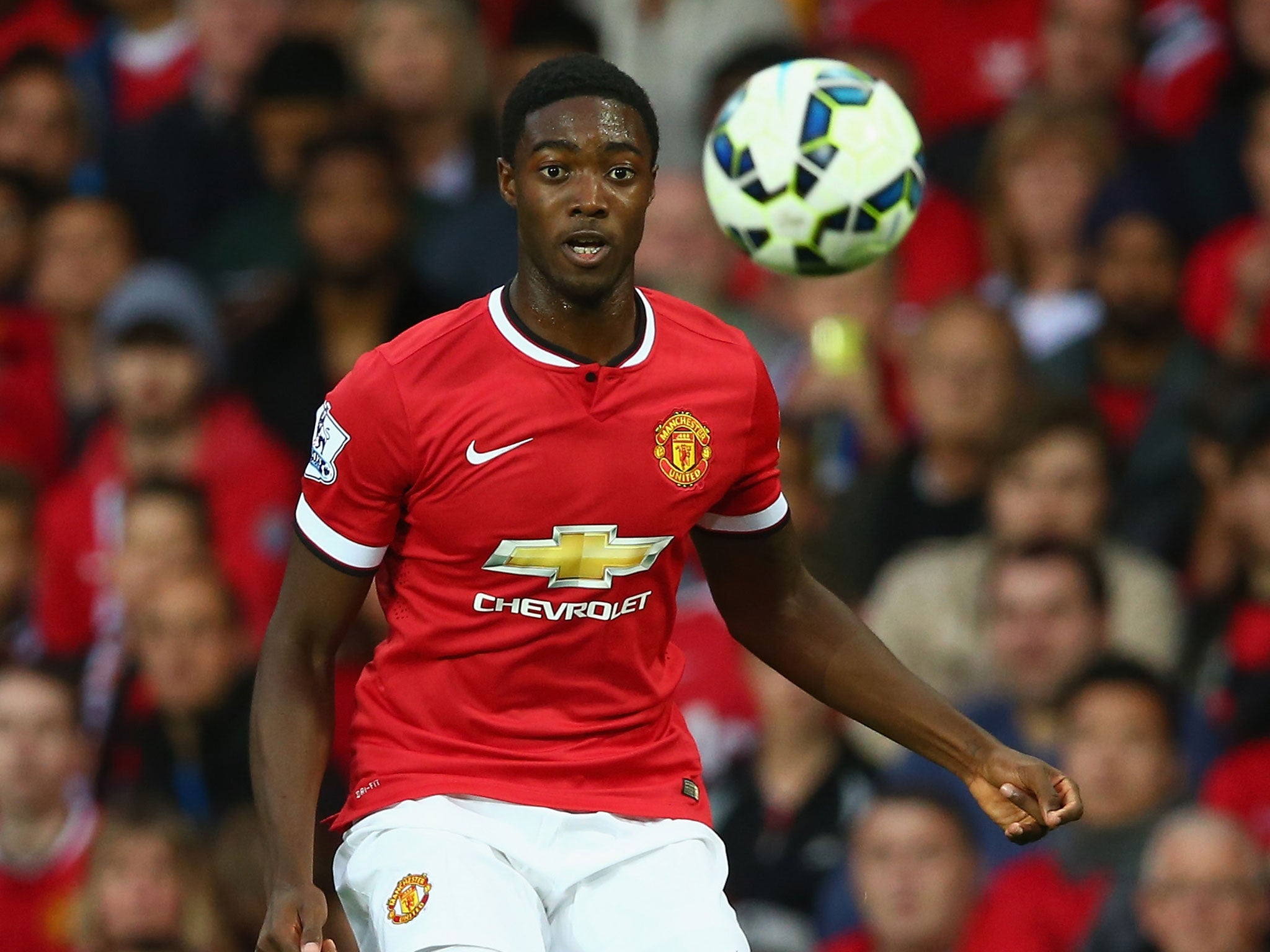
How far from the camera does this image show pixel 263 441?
8.09m

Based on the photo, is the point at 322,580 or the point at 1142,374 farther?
the point at 1142,374

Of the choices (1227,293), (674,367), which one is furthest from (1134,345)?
(674,367)

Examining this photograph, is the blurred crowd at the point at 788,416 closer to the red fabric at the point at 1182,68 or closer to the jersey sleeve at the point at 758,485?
the red fabric at the point at 1182,68

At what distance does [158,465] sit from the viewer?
323 inches

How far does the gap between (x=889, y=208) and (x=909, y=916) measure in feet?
7.62

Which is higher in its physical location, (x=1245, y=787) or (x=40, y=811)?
(x=1245, y=787)

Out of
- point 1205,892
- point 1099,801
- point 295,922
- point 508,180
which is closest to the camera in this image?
point 295,922

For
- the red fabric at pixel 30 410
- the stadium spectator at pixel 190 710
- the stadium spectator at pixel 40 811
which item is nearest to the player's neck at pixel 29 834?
the stadium spectator at pixel 40 811

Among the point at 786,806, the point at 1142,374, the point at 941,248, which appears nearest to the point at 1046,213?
the point at 941,248

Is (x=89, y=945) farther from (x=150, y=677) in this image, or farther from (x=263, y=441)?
(x=263, y=441)

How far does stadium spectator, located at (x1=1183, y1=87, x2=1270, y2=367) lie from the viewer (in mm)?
7469

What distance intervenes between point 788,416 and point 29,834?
2.94 metres

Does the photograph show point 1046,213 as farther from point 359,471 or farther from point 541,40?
point 359,471

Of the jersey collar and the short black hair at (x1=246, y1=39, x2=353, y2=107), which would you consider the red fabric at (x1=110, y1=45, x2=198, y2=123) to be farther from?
the jersey collar
